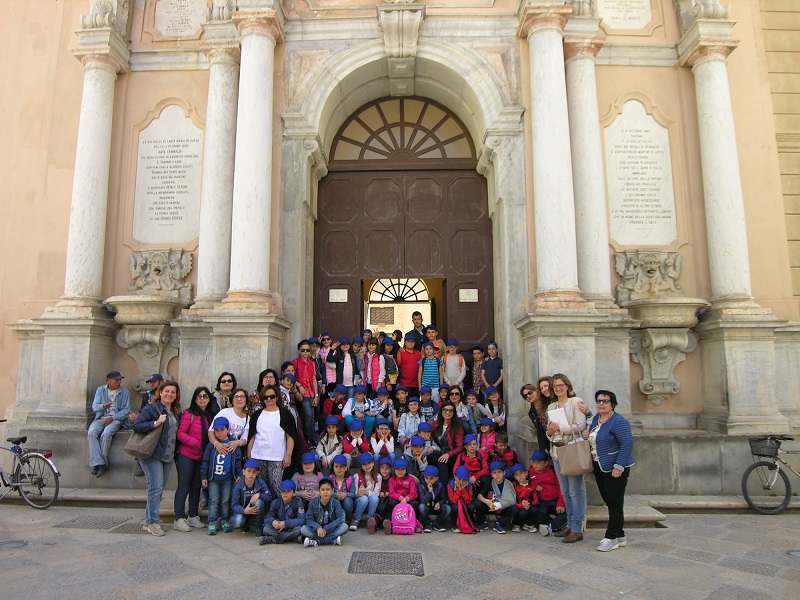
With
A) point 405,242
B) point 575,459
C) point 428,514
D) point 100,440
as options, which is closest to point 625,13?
point 405,242

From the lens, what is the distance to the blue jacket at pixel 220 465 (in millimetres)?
6281

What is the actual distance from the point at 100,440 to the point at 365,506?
407 centimetres

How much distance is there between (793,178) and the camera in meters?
9.69

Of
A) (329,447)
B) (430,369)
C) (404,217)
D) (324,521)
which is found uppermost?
(404,217)

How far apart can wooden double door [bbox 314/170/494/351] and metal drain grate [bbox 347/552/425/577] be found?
4.97 meters

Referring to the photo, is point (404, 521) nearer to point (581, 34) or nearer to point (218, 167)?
point (218, 167)

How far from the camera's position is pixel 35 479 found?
23.6 feet

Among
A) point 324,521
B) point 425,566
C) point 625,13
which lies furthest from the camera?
point 625,13

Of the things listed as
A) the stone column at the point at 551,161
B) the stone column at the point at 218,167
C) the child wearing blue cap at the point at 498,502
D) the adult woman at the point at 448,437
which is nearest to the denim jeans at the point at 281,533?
the adult woman at the point at 448,437

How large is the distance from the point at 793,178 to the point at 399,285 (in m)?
9.35

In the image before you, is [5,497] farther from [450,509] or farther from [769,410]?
[769,410]

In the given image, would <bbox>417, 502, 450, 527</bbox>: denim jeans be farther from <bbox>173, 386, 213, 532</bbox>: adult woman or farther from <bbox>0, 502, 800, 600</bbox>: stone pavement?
<bbox>173, 386, 213, 532</bbox>: adult woman

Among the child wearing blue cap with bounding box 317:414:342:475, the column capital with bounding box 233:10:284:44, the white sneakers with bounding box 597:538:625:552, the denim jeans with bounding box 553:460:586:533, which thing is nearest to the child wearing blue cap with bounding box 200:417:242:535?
the child wearing blue cap with bounding box 317:414:342:475

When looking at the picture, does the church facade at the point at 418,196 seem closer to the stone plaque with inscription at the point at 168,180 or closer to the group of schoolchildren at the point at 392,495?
the stone plaque with inscription at the point at 168,180
